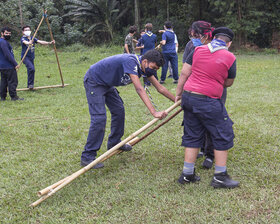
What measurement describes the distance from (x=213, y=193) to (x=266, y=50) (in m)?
16.6

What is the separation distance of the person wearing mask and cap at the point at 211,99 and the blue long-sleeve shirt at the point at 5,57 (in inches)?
229

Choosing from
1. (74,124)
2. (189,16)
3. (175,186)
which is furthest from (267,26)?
(175,186)

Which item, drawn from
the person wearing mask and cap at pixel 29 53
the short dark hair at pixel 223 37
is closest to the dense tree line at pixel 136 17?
the person wearing mask and cap at pixel 29 53

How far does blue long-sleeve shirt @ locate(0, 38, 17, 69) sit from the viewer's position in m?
7.75

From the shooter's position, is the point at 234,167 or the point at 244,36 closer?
the point at 234,167

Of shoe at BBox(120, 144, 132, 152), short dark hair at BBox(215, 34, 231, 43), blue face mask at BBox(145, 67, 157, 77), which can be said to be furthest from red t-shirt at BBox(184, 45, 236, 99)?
shoe at BBox(120, 144, 132, 152)

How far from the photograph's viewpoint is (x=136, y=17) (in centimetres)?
2127

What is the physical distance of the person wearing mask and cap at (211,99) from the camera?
324 cm

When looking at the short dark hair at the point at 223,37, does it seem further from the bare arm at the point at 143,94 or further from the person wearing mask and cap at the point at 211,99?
the bare arm at the point at 143,94

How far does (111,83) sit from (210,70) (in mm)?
1322

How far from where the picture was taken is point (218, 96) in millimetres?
3375

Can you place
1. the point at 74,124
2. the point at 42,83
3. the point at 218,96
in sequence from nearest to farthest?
the point at 218,96
the point at 74,124
the point at 42,83

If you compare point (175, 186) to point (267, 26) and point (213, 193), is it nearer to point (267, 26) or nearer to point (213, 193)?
point (213, 193)

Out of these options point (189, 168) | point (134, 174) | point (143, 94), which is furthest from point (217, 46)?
point (134, 174)
